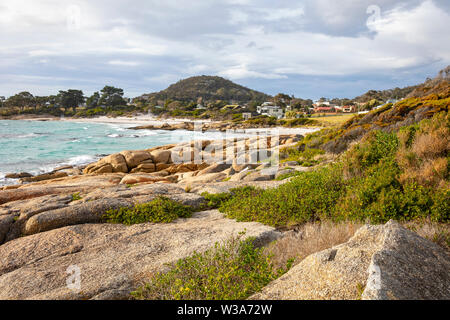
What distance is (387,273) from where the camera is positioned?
3.21 m

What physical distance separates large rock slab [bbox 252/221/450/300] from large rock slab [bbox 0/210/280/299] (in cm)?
206

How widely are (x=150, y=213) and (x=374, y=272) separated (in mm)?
6369

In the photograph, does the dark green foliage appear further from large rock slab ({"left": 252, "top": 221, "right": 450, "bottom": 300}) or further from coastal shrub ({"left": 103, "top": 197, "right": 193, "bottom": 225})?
large rock slab ({"left": 252, "top": 221, "right": 450, "bottom": 300})

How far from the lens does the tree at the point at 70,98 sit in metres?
156

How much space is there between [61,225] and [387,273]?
305 inches

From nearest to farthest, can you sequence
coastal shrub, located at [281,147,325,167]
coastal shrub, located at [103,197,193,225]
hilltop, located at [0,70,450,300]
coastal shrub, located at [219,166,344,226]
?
hilltop, located at [0,70,450,300] → coastal shrub, located at [219,166,344,226] → coastal shrub, located at [103,197,193,225] → coastal shrub, located at [281,147,325,167]

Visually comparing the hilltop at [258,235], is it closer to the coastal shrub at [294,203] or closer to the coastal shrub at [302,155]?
the coastal shrub at [294,203]

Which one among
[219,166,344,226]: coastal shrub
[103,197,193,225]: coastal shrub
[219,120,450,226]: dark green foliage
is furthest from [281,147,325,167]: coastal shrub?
[103,197,193,225]: coastal shrub

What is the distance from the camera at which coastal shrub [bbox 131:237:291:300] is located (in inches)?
146

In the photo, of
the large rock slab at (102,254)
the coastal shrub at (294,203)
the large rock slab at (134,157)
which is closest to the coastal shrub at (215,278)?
the large rock slab at (102,254)

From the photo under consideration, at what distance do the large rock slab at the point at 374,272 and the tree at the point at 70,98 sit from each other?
593ft

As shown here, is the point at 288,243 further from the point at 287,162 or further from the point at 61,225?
the point at 287,162

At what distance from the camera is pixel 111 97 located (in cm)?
16612
